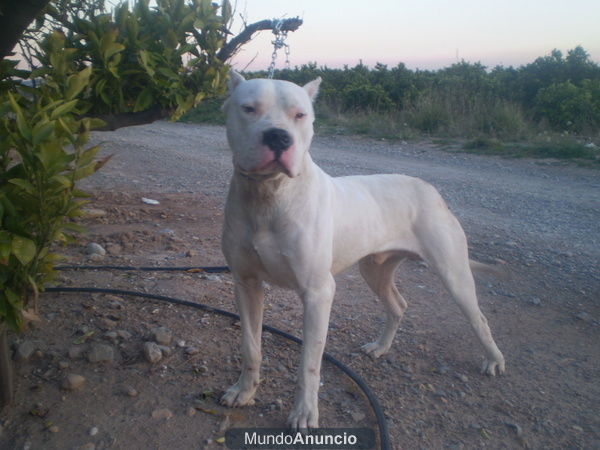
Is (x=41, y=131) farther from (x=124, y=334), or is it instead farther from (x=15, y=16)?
(x=124, y=334)

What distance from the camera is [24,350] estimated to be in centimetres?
324

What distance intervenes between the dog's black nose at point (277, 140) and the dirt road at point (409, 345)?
1.52 m

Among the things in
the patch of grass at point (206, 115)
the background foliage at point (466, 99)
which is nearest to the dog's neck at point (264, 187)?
the background foliage at point (466, 99)

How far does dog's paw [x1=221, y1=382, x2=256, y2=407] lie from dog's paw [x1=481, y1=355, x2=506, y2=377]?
5.38 feet

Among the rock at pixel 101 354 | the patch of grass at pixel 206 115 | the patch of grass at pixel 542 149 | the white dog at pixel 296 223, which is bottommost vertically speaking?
the patch of grass at pixel 206 115

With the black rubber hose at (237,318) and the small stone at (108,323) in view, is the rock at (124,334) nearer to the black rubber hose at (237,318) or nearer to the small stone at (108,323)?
the small stone at (108,323)

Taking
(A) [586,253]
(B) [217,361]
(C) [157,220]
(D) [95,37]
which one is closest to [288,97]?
(D) [95,37]

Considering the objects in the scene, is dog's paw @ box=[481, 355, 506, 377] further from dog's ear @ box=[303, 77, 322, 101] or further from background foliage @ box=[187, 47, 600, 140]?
background foliage @ box=[187, 47, 600, 140]

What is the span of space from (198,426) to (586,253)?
4886mm

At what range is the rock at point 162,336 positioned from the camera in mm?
3564

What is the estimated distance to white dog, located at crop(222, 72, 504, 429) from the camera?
263 cm

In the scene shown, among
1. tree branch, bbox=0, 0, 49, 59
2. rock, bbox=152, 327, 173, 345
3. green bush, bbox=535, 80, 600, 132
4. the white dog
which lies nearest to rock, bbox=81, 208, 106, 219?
rock, bbox=152, 327, 173, 345

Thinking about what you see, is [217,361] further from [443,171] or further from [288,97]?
[443,171]

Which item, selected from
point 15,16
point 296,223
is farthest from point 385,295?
point 15,16
